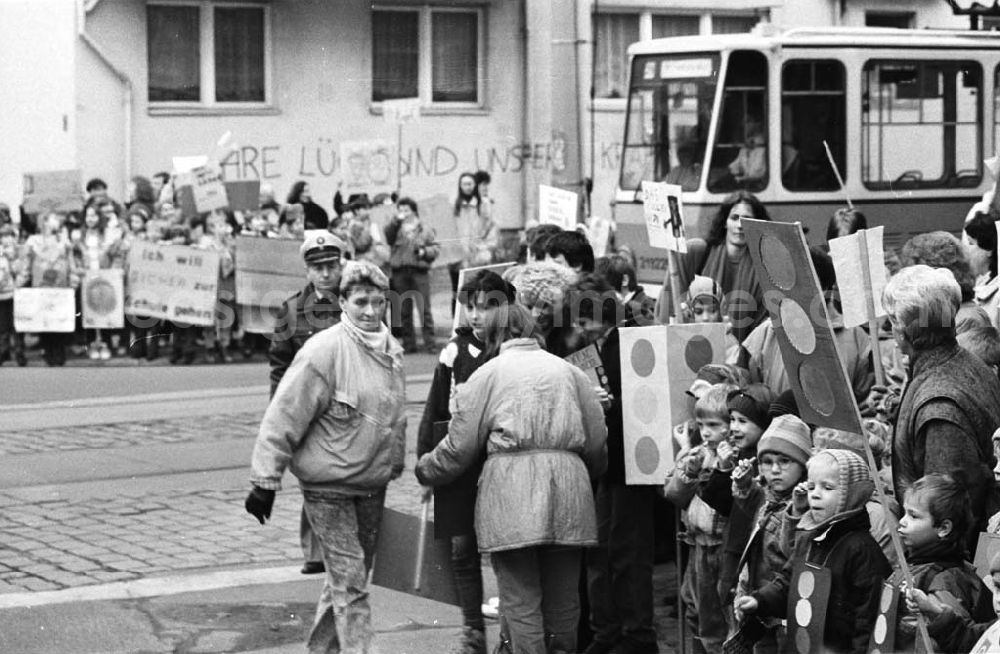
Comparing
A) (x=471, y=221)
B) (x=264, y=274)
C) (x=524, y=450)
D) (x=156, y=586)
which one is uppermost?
(x=471, y=221)

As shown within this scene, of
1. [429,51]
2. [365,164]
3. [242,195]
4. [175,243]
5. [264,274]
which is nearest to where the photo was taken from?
[175,243]

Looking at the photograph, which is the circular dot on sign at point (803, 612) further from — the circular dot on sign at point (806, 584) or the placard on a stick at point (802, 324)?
the placard on a stick at point (802, 324)

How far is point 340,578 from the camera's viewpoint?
23.1 ft

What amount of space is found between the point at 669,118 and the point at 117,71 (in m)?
8.93

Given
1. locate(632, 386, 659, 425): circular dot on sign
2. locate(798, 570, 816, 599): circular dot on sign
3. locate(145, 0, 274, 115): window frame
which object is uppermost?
locate(145, 0, 274, 115): window frame

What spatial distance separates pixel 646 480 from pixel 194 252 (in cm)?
1186

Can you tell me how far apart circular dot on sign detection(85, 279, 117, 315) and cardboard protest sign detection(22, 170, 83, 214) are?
55.8 inches

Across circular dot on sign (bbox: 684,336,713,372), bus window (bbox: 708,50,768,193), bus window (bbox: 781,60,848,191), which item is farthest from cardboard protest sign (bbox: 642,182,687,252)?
bus window (bbox: 781,60,848,191)

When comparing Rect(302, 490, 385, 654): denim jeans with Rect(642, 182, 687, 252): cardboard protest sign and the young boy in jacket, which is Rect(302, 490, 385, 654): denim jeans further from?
Rect(642, 182, 687, 252): cardboard protest sign

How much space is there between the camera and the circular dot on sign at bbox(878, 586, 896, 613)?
204 inches

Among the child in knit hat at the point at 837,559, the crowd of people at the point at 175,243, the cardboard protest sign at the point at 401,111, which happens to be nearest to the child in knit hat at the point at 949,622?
the child in knit hat at the point at 837,559

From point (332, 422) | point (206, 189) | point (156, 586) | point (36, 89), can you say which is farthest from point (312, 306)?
point (36, 89)

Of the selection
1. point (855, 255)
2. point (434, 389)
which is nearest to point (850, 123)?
point (434, 389)

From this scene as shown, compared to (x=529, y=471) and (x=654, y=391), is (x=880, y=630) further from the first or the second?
(x=654, y=391)
